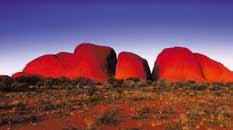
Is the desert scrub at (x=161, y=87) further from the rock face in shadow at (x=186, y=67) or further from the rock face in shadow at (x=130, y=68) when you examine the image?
the rock face in shadow at (x=186, y=67)

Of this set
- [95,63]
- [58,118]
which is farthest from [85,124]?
[95,63]

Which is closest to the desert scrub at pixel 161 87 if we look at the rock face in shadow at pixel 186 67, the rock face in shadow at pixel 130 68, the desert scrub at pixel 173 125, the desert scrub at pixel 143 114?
the desert scrub at pixel 143 114

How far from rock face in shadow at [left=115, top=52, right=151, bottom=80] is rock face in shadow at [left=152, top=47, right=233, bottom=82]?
10.1 feet

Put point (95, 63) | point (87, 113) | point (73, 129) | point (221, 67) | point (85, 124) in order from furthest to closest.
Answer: point (221, 67) → point (95, 63) → point (87, 113) → point (85, 124) → point (73, 129)

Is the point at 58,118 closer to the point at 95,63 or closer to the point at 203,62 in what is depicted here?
the point at 95,63

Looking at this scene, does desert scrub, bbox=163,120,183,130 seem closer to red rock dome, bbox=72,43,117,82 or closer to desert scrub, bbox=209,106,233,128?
desert scrub, bbox=209,106,233,128

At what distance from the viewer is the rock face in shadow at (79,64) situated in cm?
5606

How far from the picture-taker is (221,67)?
199ft

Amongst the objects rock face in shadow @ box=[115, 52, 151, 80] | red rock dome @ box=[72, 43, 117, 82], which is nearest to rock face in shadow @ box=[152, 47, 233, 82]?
rock face in shadow @ box=[115, 52, 151, 80]

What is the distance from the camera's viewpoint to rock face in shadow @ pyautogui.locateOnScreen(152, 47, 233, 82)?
59281mm

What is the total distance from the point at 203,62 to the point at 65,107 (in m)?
47.0

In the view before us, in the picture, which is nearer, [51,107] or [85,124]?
[85,124]

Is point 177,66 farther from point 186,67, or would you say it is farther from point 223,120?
point 223,120

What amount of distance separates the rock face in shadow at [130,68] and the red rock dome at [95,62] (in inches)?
49.3
